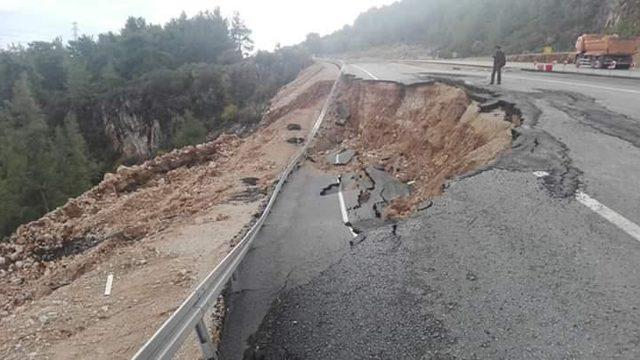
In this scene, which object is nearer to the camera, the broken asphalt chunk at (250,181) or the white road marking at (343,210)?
the white road marking at (343,210)

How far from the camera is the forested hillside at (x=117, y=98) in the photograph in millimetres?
42844

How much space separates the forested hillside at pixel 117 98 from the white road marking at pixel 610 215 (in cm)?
2335

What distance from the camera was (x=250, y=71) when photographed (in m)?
59.3

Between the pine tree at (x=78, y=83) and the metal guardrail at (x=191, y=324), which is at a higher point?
the metal guardrail at (x=191, y=324)

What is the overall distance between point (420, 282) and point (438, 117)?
993 cm

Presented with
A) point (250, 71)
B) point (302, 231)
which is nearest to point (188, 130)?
point (250, 71)

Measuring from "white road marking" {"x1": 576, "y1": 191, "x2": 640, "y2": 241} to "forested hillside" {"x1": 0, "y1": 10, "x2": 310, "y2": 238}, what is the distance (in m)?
23.3

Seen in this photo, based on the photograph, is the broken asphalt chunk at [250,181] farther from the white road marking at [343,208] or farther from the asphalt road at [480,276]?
the asphalt road at [480,276]

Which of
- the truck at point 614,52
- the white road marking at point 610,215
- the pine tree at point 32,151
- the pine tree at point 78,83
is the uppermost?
the white road marking at point 610,215

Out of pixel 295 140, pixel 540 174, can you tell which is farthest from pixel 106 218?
pixel 540 174

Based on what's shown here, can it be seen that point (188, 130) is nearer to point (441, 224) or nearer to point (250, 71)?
point (250, 71)

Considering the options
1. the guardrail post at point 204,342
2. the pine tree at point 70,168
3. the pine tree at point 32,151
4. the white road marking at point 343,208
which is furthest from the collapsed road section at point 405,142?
the pine tree at point 70,168

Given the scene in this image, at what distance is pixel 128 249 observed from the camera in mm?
9508

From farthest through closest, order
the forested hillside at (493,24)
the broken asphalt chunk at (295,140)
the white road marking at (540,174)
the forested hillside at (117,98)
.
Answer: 1. the forested hillside at (117,98)
2. the forested hillside at (493,24)
3. the broken asphalt chunk at (295,140)
4. the white road marking at (540,174)
